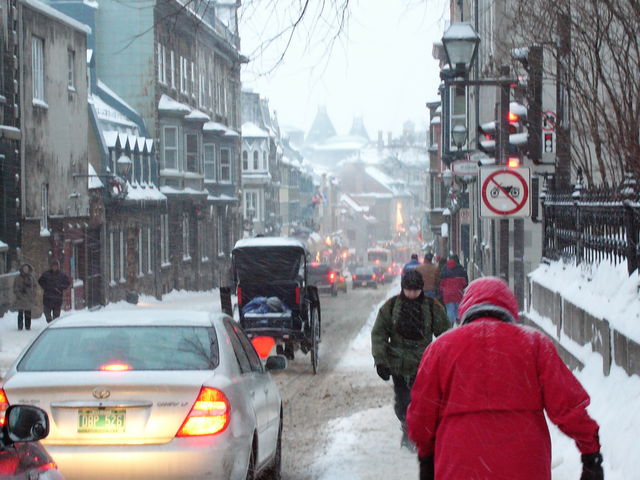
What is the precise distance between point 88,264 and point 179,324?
3035 centimetres

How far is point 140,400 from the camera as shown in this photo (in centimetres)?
754

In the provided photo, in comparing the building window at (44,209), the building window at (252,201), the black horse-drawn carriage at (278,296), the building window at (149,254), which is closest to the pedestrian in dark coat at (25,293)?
the black horse-drawn carriage at (278,296)

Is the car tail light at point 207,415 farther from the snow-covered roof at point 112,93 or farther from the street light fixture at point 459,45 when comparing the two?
the snow-covered roof at point 112,93

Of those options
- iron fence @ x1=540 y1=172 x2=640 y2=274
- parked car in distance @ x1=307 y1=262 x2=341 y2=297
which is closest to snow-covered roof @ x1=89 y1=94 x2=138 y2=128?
parked car in distance @ x1=307 y1=262 x2=341 y2=297

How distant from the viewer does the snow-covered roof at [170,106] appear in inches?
1833

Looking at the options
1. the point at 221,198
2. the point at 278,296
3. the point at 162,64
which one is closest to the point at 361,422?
the point at 278,296

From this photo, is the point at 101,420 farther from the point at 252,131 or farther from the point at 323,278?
the point at 252,131

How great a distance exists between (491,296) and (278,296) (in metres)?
17.4

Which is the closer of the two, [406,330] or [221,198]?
[406,330]

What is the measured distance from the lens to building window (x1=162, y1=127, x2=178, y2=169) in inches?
1860

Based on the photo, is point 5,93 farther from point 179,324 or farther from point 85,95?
point 179,324

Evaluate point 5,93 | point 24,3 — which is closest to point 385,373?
point 5,93

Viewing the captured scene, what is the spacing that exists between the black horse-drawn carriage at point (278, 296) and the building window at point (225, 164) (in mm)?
29507

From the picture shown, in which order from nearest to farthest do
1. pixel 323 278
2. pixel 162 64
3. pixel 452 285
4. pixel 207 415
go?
pixel 207 415, pixel 452 285, pixel 162 64, pixel 323 278
